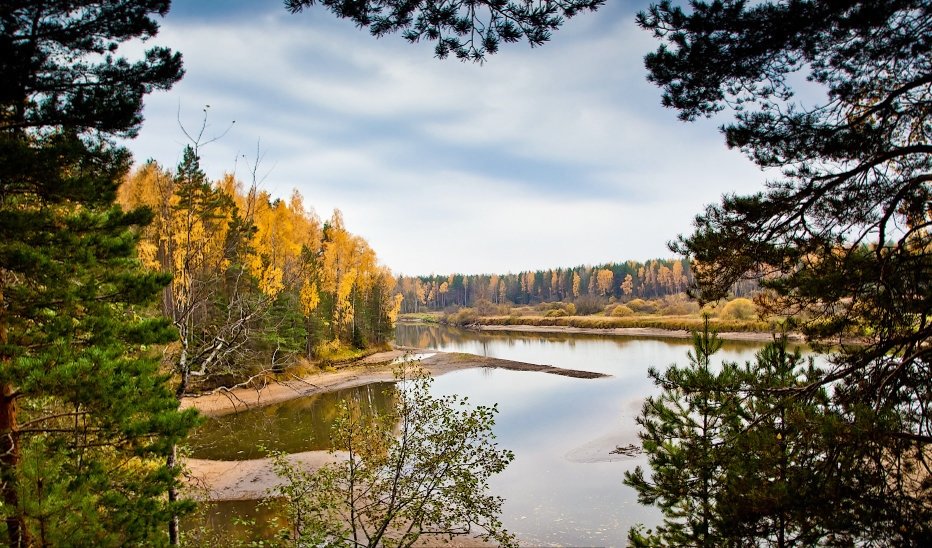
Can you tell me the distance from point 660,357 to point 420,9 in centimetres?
3564

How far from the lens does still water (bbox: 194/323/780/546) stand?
10.9 m

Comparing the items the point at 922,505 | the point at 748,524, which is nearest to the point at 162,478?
the point at 748,524

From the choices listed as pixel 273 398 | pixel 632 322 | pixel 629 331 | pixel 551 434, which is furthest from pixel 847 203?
pixel 632 322

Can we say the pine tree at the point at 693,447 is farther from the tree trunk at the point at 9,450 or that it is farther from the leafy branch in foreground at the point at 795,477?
the tree trunk at the point at 9,450

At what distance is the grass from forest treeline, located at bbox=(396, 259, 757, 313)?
720 inches

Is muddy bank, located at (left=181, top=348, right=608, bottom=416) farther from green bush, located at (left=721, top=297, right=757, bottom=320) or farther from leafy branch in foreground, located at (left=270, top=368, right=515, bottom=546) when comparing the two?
green bush, located at (left=721, top=297, right=757, bottom=320)

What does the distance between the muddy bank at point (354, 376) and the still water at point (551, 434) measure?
0.98m

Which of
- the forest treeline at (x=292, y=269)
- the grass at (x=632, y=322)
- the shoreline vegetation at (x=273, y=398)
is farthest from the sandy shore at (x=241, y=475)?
the grass at (x=632, y=322)

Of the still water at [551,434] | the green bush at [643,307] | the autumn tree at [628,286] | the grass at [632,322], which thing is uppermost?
the autumn tree at [628,286]

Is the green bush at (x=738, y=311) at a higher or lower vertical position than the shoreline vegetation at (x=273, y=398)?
higher

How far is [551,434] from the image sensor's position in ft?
58.2

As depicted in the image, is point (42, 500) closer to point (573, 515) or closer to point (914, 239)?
point (914, 239)

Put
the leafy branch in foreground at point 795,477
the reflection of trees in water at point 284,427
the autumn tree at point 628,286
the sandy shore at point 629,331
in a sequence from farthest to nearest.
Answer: the autumn tree at point 628,286
the sandy shore at point 629,331
the reflection of trees in water at point 284,427
the leafy branch in foreground at point 795,477

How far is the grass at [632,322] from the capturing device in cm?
4522
